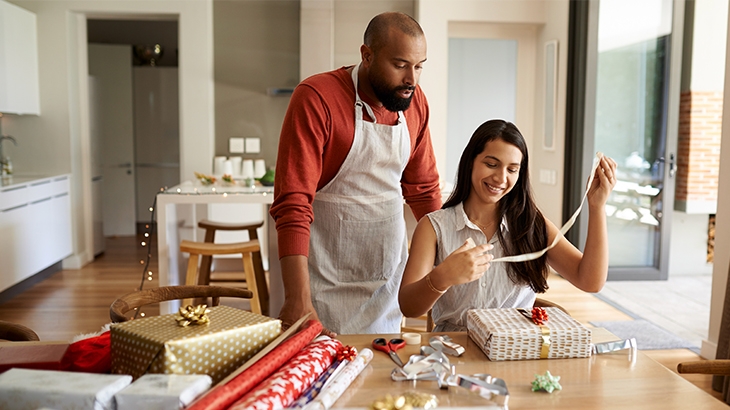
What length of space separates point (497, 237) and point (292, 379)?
921 mm

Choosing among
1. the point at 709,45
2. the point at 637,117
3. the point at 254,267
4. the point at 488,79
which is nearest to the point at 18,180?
the point at 254,267

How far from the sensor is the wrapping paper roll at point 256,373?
90cm

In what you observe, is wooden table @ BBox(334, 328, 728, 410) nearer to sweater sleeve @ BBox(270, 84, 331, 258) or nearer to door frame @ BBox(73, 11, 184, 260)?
sweater sleeve @ BBox(270, 84, 331, 258)

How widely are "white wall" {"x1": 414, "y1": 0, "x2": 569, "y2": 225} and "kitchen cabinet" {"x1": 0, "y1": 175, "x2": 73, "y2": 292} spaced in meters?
3.15

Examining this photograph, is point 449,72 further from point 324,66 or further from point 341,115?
point 341,115

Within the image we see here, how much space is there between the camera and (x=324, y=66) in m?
5.52

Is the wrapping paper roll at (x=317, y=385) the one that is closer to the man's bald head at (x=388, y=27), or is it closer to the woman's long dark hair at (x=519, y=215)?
the woman's long dark hair at (x=519, y=215)

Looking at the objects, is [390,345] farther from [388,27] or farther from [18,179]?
[18,179]

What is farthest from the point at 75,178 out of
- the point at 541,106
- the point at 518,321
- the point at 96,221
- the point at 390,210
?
the point at 518,321

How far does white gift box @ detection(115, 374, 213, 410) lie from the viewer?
2.94 feet

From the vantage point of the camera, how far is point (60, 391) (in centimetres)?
90

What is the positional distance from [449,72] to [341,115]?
4.27 metres

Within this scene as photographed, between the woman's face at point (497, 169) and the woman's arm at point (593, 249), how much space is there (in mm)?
204

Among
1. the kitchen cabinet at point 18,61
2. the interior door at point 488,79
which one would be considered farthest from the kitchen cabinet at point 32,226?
the interior door at point 488,79
